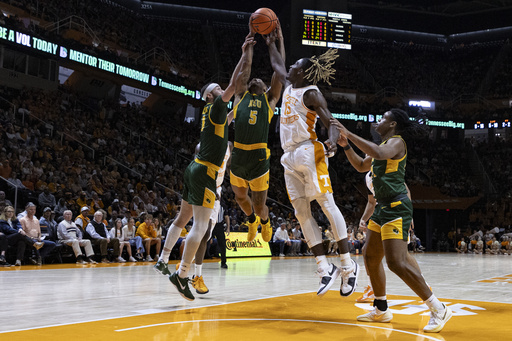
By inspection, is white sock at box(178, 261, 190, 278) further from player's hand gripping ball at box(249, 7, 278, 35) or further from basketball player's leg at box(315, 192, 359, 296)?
player's hand gripping ball at box(249, 7, 278, 35)

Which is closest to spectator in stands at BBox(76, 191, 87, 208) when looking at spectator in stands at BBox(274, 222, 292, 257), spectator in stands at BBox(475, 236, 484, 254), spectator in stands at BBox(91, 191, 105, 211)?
spectator in stands at BBox(91, 191, 105, 211)

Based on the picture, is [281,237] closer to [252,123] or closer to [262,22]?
[252,123]

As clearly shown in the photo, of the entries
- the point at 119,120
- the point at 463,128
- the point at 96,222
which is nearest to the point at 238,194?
the point at 96,222

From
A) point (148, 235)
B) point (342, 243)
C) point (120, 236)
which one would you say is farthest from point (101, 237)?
point (342, 243)

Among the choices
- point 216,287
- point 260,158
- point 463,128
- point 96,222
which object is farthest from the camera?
point 463,128

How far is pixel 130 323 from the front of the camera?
4074 millimetres

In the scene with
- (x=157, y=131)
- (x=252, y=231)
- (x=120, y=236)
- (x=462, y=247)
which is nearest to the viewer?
(x=252, y=231)

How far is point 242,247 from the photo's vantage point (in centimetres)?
1619

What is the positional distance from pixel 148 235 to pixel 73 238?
7.44 ft

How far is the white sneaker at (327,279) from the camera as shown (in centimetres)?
482

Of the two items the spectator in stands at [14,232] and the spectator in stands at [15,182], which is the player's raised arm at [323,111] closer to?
the spectator in stands at [14,232]

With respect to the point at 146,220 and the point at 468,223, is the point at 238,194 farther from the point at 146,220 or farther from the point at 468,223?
the point at 468,223

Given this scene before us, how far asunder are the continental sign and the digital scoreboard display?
12.8 meters

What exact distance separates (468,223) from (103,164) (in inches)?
814
